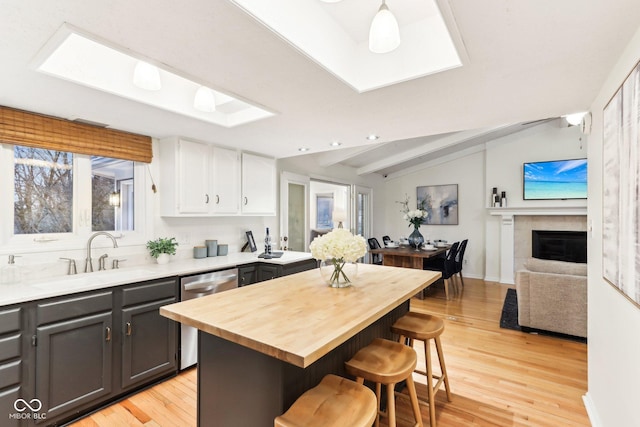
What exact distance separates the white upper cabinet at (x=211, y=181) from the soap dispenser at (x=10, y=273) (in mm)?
1177

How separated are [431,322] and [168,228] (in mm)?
A: 2741

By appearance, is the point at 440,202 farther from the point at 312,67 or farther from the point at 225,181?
the point at 312,67

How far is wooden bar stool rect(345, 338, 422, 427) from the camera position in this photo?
1449 mm

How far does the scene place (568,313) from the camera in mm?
3365

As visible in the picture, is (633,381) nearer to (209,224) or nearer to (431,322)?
(431,322)

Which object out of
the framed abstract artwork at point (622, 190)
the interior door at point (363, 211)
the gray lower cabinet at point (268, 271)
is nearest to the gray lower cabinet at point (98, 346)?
the gray lower cabinet at point (268, 271)

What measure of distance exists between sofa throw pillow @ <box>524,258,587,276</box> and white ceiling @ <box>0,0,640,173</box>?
2.18 metres

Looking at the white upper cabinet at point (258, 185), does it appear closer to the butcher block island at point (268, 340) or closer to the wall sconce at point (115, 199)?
the wall sconce at point (115, 199)

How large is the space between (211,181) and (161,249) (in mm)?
880

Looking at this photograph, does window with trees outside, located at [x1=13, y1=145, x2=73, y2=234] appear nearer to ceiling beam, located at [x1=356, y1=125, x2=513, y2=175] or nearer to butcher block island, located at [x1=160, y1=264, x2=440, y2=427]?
butcher block island, located at [x1=160, y1=264, x2=440, y2=427]

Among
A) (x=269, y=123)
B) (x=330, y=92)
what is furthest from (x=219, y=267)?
(x=330, y=92)

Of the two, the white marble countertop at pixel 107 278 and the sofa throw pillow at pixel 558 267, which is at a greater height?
the white marble countertop at pixel 107 278

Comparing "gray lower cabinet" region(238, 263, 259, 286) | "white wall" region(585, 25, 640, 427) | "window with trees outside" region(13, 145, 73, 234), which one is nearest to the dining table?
"gray lower cabinet" region(238, 263, 259, 286)

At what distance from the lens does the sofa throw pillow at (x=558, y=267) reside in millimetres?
3602
